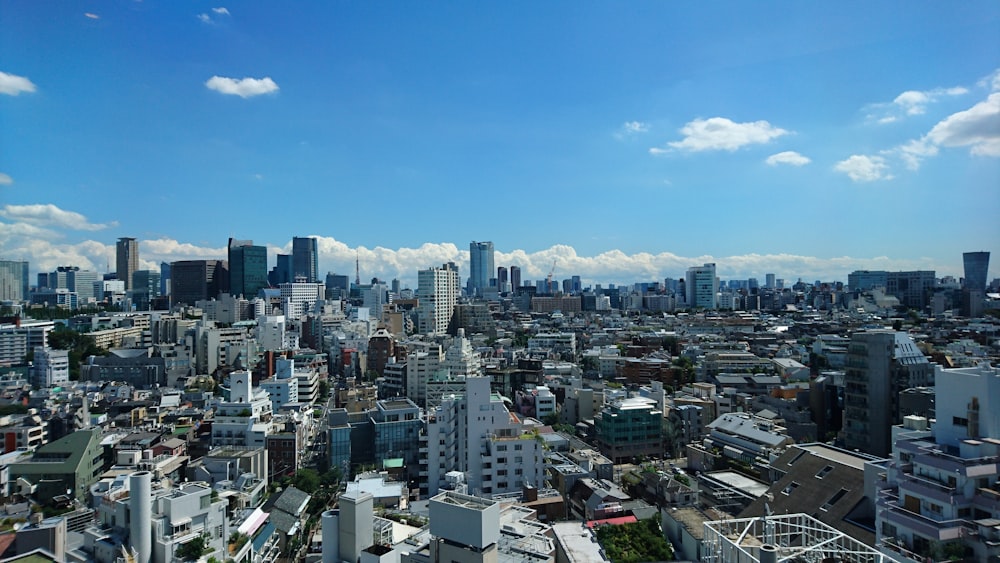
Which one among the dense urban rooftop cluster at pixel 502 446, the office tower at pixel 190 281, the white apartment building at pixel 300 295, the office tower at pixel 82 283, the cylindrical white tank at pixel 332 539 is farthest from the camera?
the white apartment building at pixel 300 295

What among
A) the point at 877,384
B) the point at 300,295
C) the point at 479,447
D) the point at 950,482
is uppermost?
the point at 300,295

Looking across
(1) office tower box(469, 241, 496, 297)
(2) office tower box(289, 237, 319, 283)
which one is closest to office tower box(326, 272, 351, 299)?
(2) office tower box(289, 237, 319, 283)

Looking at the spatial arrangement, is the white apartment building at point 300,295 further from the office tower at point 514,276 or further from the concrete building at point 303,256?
the office tower at point 514,276

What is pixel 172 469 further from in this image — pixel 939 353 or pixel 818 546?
pixel 939 353

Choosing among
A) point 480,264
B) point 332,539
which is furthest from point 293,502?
point 480,264

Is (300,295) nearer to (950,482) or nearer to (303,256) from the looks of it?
(303,256)

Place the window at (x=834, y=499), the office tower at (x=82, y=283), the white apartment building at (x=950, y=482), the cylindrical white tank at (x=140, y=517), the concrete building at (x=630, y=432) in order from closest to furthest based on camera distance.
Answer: the white apartment building at (x=950, y=482) < the cylindrical white tank at (x=140, y=517) < the window at (x=834, y=499) < the concrete building at (x=630, y=432) < the office tower at (x=82, y=283)

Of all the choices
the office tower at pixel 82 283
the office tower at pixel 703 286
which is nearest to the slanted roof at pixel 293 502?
the office tower at pixel 82 283
